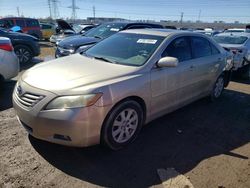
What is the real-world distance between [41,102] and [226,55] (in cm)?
442

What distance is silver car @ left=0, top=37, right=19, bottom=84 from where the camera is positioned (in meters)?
5.12

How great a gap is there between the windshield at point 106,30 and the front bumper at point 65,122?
5506mm

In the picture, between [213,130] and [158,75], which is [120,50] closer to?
[158,75]

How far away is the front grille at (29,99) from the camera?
9.21 feet

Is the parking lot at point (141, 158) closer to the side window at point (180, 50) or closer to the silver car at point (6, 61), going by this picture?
the side window at point (180, 50)

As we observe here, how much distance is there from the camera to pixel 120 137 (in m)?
3.25

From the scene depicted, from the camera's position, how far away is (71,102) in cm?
272

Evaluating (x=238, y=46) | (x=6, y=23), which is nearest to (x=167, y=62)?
(x=238, y=46)

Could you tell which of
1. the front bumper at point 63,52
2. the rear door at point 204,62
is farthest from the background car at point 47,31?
the rear door at point 204,62

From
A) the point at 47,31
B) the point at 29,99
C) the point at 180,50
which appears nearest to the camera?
the point at 29,99

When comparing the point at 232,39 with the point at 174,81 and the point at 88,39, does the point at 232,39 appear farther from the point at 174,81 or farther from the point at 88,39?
the point at 174,81

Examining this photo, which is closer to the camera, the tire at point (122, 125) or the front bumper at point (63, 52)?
the tire at point (122, 125)

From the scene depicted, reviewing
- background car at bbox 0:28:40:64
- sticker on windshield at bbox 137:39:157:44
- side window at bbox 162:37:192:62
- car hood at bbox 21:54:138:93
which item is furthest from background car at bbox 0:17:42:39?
side window at bbox 162:37:192:62

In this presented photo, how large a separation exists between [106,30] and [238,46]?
4595 mm
